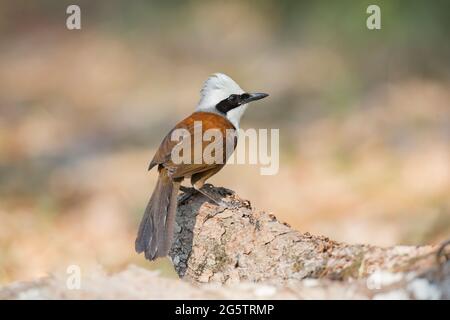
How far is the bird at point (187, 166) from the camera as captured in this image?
607cm

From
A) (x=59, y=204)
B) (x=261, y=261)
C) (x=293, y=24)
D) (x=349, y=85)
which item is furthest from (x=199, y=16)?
(x=261, y=261)

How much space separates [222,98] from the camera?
24.1 ft

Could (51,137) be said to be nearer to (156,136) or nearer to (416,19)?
(156,136)

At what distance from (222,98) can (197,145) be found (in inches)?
28.7

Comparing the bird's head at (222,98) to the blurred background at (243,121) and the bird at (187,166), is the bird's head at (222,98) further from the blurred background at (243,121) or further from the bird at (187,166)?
the blurred background at (243,121)

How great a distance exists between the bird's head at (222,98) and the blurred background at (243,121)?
1503 millimetres

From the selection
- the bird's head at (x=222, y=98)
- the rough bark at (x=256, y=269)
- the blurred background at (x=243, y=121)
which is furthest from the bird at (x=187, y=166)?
the blurred background at (x=243, y=121)

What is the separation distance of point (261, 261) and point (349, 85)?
7.17 metres

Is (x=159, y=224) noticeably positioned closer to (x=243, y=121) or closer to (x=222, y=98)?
(x=222, y=98)

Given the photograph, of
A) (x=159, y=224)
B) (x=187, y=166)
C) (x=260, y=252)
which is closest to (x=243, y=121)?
(x=187, y=166)

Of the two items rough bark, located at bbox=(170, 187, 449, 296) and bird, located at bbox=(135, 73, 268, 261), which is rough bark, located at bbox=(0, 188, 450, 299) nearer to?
rough bark, located at bbox=(170, 187, 449, 296)

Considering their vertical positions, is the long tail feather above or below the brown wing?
below

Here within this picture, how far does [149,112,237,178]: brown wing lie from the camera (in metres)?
6.53

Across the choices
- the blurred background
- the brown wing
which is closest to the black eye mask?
the brown wing
